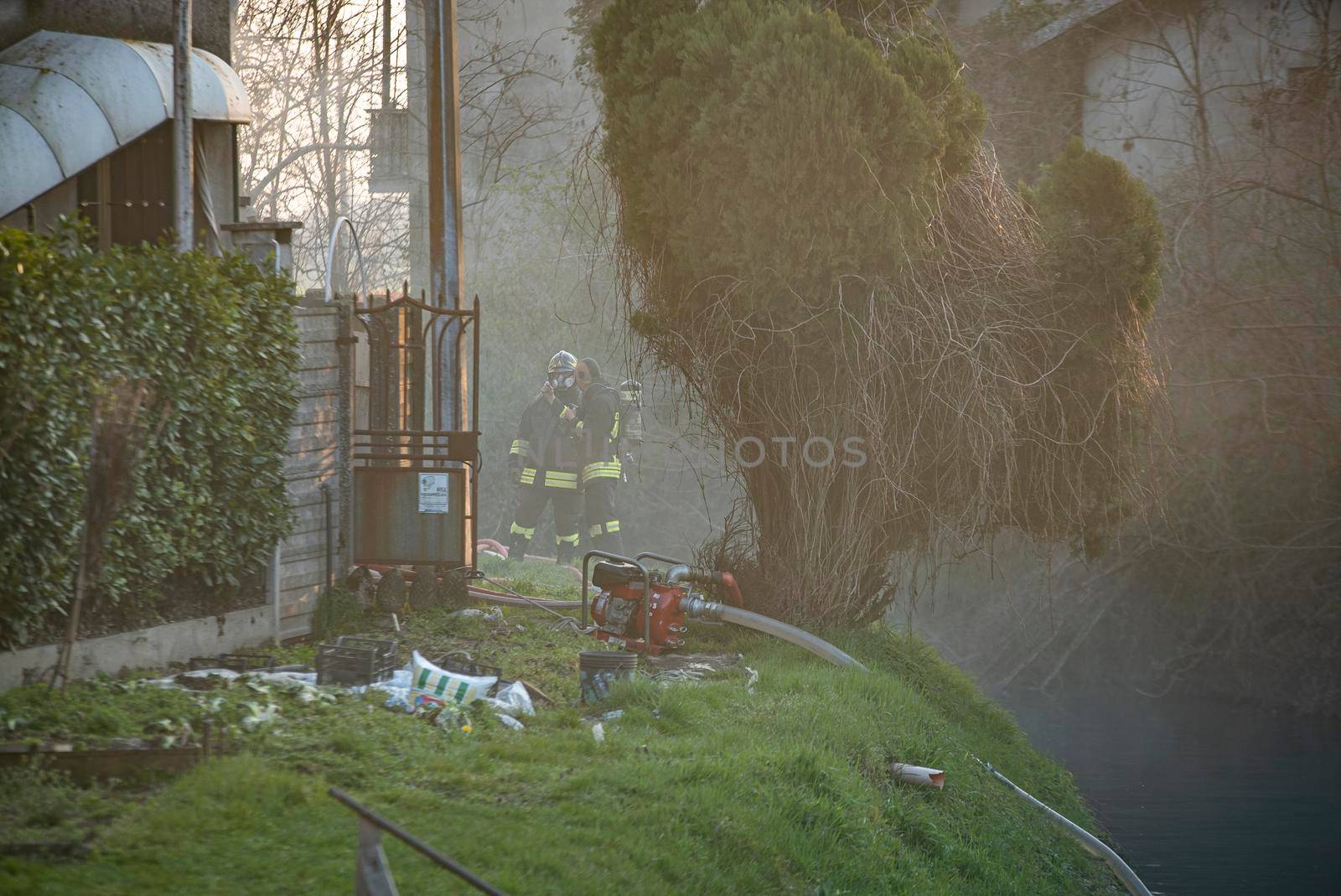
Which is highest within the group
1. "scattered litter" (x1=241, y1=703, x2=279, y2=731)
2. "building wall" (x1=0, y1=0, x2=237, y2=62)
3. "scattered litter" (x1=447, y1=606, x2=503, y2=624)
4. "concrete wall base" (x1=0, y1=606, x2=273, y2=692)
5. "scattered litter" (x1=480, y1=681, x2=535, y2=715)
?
"building wall" (x1=0, y1=0, x2=237, y2=62)

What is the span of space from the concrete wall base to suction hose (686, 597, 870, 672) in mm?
3171

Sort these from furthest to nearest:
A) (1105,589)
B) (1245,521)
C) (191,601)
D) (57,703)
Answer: (1105,589)
(1245,521)
(191,601)
(57,703)

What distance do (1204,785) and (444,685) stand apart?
975 centimetres

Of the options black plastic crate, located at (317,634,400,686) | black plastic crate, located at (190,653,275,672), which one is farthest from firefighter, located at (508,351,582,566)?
black plastic crate, located at (317,634,400,686)

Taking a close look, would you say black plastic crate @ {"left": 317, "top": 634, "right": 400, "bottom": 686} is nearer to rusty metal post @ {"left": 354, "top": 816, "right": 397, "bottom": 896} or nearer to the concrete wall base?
the concrete wall base

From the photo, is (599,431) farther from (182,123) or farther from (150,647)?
(150,647)

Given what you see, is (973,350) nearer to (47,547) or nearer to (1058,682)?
(47,547)

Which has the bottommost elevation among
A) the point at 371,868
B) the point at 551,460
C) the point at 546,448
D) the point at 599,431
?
the point at 371,868

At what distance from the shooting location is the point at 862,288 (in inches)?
400

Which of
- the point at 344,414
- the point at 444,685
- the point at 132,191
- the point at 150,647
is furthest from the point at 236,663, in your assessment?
the point at 132,191

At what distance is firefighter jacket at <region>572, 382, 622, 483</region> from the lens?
17.3 meters

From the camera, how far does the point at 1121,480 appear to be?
432 inches

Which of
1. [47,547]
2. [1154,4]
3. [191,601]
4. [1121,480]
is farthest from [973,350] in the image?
[1154,4]

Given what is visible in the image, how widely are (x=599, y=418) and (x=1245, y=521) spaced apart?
27.6 ft
